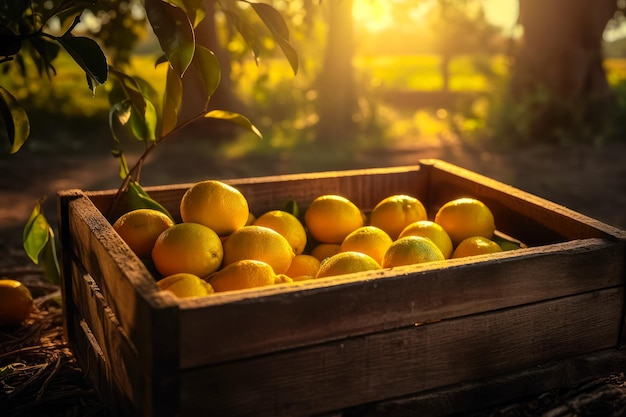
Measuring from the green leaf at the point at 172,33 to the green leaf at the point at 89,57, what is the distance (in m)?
0.15

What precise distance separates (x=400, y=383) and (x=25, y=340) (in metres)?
1.46

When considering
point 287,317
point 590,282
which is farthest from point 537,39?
point 287,317

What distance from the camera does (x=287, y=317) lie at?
1499mm

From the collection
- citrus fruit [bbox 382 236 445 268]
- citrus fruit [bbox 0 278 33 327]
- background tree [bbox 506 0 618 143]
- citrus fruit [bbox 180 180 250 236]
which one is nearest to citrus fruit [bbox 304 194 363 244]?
citrus fruit [bbox 180 180 250 236]

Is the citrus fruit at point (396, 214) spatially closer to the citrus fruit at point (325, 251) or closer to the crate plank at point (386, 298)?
the citrus fruit at point (325, 251)

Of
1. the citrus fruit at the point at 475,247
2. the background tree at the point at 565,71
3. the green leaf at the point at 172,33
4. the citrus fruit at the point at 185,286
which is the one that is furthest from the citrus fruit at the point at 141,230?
the background tree at the point at 565,71

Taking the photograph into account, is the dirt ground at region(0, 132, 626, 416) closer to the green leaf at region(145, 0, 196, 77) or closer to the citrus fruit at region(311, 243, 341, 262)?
the citrus fruit at region(311, 243, 341, 262)

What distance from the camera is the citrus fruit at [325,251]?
2.27 metres

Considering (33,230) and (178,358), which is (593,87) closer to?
(33,230)

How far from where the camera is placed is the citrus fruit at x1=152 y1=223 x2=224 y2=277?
72.4 inches

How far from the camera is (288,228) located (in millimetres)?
2238

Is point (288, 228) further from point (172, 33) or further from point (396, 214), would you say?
point (172, 33)

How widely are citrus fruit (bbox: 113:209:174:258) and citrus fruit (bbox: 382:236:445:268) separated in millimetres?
661

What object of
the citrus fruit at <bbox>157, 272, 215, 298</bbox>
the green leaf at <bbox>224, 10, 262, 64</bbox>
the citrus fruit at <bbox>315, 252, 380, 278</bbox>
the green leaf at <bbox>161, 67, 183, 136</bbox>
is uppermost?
the green leaf at <bbox>224, 10, 262, 64</bbox>
